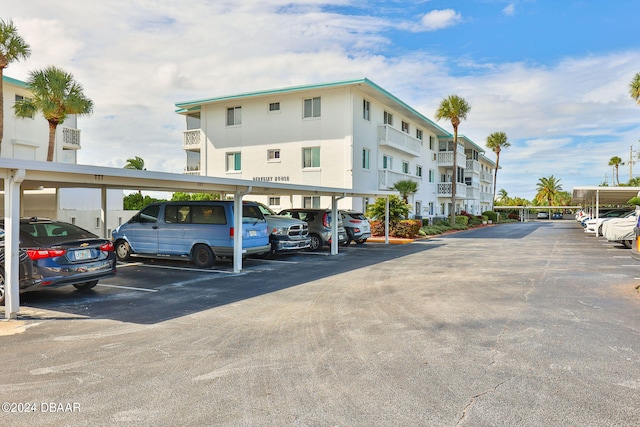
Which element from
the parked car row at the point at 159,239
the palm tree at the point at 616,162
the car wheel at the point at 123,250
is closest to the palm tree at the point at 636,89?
the parked car row at the point at 159,239

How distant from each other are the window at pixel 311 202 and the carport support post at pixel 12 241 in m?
20.2

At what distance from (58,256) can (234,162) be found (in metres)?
21.9

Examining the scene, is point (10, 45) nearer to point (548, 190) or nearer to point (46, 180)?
point (46, 180)

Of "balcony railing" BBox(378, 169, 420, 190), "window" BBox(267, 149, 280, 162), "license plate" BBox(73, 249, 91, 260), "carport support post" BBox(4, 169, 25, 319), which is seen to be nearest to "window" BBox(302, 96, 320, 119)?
"window" BBox(267, 149, 280, 162)

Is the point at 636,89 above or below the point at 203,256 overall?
above

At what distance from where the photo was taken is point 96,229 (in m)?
22.4

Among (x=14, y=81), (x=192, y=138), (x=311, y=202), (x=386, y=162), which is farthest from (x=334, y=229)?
(x=14, y=81)

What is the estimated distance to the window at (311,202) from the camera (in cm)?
2720

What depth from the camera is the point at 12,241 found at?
24.4 ft

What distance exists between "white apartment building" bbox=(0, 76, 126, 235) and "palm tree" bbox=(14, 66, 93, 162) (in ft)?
6.69

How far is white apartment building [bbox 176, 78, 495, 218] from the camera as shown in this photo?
86.5 ft

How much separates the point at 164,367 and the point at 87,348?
4.59 feet

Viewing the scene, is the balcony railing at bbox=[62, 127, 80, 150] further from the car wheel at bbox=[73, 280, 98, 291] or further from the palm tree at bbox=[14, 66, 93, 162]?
the car wheel at bbox=[73, 280, 98, 291]

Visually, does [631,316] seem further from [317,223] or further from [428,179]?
[428,179]
